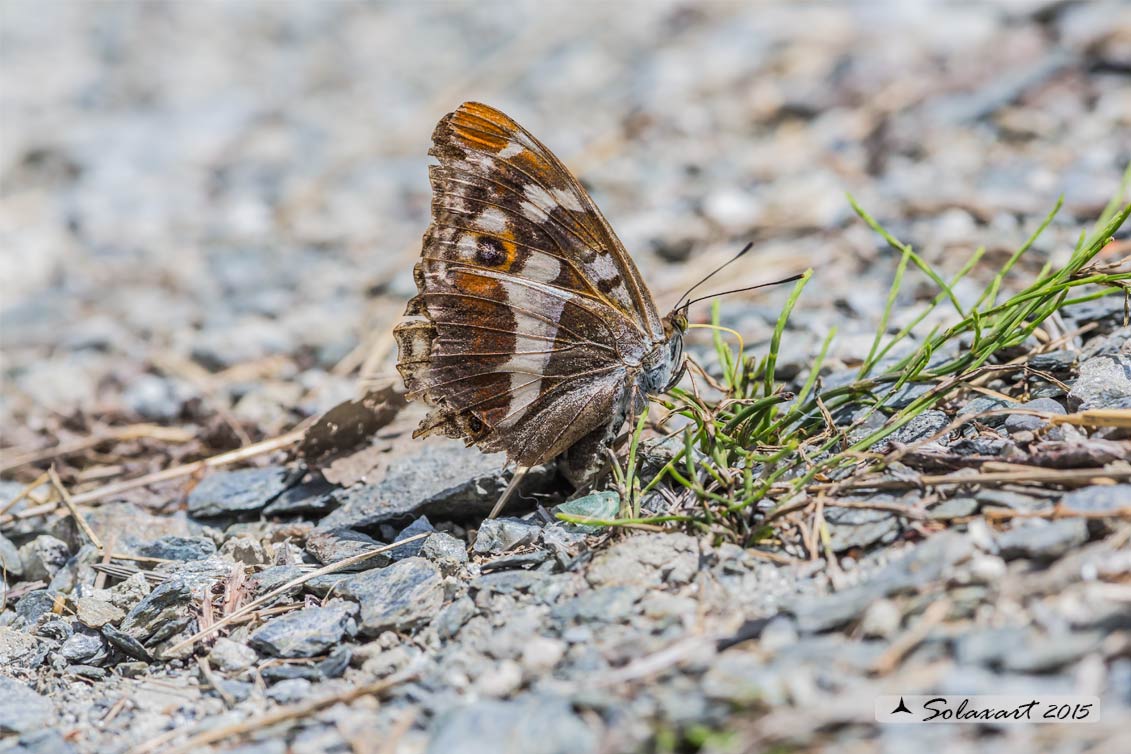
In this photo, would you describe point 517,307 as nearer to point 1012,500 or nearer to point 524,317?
point 524,317

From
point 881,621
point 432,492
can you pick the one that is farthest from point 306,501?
point 881,621

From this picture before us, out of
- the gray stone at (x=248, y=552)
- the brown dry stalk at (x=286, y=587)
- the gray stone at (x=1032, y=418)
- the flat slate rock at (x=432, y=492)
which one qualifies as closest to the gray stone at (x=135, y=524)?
the gray stone at (x=248, y=552)

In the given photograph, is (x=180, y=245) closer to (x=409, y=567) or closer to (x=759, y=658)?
(x=409, y=567)

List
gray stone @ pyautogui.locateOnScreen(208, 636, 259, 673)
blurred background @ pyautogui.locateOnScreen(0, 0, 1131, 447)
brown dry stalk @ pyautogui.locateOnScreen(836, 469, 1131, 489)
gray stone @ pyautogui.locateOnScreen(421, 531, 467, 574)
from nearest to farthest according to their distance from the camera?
brown dry stalk @ pyautogui.locateOnScreen(836, 469, 1131, 489)
gray stone @ pyautogui.locateOnScreen(208, 636, 259, 673)
gray stone @ pyautogui.locateOnScreen(421, 531, 467, 574)
blurred background @ pyautogui.locateOnScreen(0, 0, 1131, 447)

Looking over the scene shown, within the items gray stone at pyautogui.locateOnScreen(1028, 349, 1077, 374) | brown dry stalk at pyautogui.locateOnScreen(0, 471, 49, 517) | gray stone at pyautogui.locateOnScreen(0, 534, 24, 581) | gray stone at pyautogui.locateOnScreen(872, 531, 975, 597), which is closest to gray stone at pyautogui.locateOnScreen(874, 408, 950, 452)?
gray stone at pyautogui.locateOnScreen(1028, 349, 1077, 374)

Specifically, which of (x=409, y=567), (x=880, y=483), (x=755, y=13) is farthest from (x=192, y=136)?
(x=880, y=483)

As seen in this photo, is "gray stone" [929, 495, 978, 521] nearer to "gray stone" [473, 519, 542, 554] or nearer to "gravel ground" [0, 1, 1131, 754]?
"gravel ground" [0, 1, 1131, 754]
